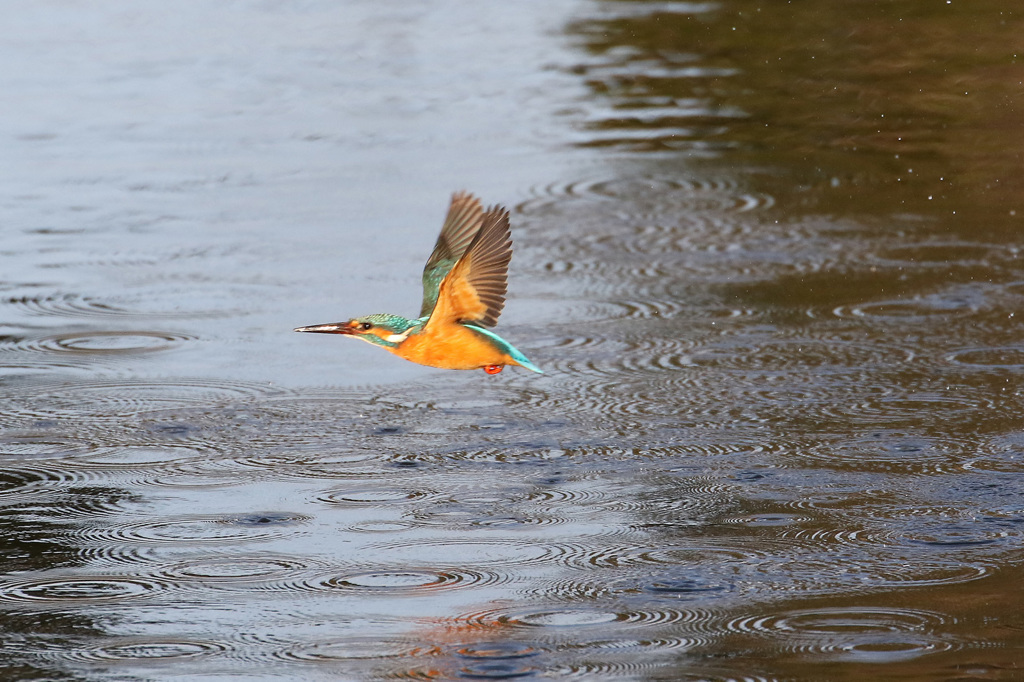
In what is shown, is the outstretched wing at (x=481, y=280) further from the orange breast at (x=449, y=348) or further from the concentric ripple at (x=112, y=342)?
the concentric ripple at (x=112, y=342)

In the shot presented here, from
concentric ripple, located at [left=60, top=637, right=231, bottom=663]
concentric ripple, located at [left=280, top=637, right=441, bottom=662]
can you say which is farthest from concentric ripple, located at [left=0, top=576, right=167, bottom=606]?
concentric ripple, located at [left=280, top=637, right=441, bottom=662]

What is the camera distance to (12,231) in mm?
7246

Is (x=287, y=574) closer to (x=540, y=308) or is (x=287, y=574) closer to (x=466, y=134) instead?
(x=540, y=308)

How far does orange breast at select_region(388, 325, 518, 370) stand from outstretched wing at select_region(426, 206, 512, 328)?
31mm

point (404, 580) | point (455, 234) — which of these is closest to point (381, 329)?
point (455, 234)

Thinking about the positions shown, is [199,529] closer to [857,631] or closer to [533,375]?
[533,375]

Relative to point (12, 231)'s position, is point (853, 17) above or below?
above

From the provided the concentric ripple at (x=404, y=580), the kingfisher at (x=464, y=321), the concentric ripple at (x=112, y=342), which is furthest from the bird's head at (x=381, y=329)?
the concentric ripple at (x=112, y=342)

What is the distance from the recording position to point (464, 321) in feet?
12.7

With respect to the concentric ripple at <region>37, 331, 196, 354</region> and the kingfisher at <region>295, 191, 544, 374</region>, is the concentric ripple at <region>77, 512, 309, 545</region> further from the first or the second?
the concentric ripple at <region>37, 331, 196, 354</region>

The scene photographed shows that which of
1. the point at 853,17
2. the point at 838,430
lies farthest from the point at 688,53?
the point at 838,430

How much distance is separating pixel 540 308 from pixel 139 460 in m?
1.92

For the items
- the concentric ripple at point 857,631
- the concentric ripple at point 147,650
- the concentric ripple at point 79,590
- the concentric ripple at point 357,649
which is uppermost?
the concentric ripple at point 79,590

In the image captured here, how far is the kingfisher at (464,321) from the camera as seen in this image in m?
3.77
